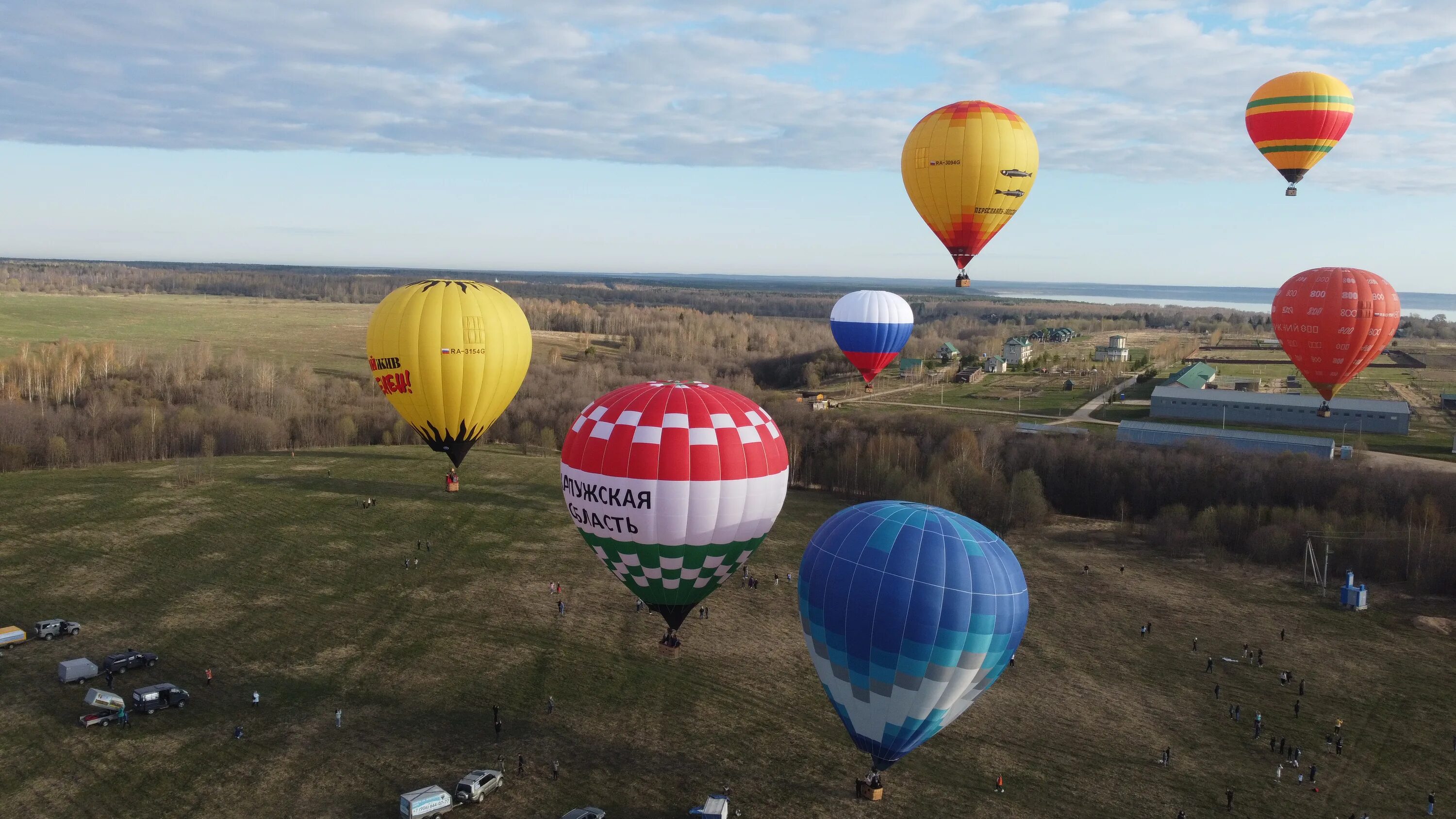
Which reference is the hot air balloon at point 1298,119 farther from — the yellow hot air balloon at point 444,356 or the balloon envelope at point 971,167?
the yellow hot air balloon at point 444,356

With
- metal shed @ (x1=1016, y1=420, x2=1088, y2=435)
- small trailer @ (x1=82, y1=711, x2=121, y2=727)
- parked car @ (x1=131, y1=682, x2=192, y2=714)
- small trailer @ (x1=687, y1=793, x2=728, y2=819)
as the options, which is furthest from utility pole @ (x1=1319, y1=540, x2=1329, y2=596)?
small trailer @ (x1=82, y1=711, x2=121, y2=727)

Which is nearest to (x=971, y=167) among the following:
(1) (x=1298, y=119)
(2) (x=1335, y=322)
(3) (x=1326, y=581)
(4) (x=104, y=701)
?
(1) (x=1298, y=119)

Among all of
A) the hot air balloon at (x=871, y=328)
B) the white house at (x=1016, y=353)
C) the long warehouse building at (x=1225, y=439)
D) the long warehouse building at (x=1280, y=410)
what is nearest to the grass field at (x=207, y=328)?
the white house at (x=1016, y=353)

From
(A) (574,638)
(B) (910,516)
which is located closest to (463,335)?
(A) (574,638)

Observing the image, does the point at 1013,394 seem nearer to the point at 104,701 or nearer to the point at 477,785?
the point at 477,785

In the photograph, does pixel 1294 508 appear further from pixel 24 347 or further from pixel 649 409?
pixel 24 347
